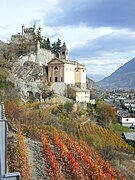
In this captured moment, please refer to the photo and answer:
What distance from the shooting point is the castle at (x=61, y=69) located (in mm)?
29359

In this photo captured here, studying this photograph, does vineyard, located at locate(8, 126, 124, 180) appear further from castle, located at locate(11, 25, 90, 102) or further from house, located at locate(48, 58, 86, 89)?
house, located at locate(48, 58, 86, 89)

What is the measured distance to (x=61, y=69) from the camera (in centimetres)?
3025

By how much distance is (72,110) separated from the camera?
25.0 metres

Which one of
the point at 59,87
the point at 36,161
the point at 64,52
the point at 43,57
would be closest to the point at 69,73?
the point at 59,87

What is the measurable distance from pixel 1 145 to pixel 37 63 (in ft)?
92.5

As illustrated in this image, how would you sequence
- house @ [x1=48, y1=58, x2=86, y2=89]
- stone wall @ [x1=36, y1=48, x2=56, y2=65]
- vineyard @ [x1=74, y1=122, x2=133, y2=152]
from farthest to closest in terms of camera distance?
1. stone wall @ [x1=36, y1=48, x2=56, y2=65]
2. house @ [x1=48, y1=58, x2=86, y2=89]
3. vineyard @ [x1=74, y1=122, x2=133, y2=152]

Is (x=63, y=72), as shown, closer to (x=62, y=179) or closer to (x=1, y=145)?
(x=62, y=179)

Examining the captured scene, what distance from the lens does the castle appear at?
29359mm

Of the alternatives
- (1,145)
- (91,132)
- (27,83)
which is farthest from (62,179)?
(27,83)

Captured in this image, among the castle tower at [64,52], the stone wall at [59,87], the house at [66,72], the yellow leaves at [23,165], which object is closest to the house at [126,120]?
the house at [66,72]

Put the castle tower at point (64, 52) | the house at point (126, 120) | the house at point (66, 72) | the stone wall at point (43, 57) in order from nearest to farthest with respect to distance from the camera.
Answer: the house at point (66, 72), the stone wall at point (43, 57), the house at point (126, 120), the castle tower at point (64, 52)

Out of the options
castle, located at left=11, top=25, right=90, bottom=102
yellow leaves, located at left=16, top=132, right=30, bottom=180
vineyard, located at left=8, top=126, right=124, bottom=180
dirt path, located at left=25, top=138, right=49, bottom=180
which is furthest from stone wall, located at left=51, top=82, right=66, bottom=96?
yellow leaves, located at left=16, top=132, right=30, bottom=180

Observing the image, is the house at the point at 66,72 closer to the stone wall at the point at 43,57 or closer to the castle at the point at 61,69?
the castle at the point at 61,69

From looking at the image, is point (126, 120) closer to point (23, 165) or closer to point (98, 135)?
point (98, 135)
